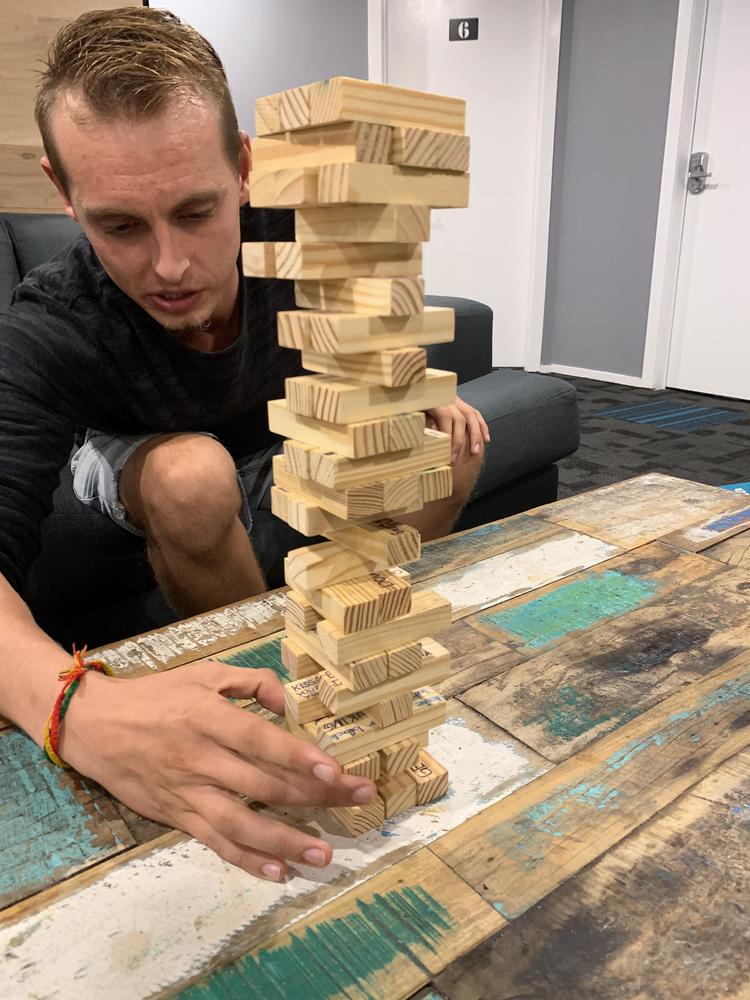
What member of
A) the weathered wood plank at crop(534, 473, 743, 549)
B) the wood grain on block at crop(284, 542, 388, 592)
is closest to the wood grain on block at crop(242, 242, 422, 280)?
the wood grain on block at crop(284, 542, 388, 592)

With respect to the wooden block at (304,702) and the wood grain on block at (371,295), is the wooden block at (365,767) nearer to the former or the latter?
the wooden block at (304,702)

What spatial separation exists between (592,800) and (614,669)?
0.78ft

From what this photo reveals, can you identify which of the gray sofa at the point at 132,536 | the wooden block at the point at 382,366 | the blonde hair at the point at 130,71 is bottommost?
the gray sofa at the point at 132,536

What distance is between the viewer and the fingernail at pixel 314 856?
24.6 inches

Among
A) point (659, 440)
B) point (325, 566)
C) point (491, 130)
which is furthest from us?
point (491, 130)

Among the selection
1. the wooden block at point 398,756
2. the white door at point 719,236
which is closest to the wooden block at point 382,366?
the wooden block at point 398,756

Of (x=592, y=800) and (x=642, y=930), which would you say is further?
(x=592, y=800)

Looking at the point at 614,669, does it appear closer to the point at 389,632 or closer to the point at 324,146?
the point at 389,632

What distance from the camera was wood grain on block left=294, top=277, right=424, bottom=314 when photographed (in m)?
0.58

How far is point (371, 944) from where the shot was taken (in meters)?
0.59

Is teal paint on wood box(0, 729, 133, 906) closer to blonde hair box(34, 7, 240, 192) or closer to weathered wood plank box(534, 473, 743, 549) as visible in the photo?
blonde hair box(34, 7, 240, 192)

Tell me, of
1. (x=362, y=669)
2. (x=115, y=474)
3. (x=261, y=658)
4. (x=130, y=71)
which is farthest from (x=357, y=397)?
(x=115, y=474)

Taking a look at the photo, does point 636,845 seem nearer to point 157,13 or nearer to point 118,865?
point 118,865

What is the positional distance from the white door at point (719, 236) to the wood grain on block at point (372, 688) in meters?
3.56
